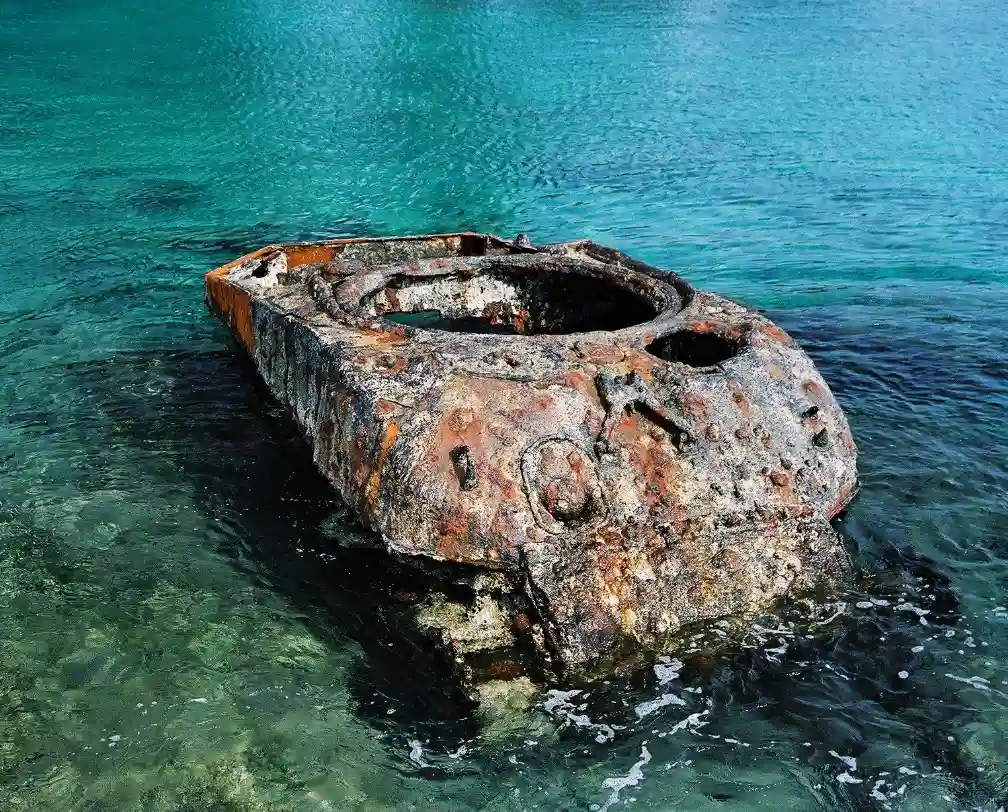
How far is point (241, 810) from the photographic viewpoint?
3467 mm

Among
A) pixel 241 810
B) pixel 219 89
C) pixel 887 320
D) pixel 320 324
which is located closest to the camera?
pixel 241 810

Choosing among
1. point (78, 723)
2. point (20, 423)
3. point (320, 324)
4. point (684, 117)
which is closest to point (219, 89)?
point (684, 117)

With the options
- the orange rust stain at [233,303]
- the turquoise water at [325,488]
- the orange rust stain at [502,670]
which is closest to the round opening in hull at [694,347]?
the turquoise water at [325,488]

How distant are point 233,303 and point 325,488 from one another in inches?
74.0

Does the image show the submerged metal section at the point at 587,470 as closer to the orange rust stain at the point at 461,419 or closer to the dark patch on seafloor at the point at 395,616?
the orange rust stain at the point at 461,419

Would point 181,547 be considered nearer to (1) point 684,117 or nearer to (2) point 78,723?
(2) point 78,723

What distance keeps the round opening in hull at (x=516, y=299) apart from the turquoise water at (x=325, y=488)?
125 centimetres

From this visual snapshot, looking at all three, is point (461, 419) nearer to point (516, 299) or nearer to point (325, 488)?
point (325, 488)

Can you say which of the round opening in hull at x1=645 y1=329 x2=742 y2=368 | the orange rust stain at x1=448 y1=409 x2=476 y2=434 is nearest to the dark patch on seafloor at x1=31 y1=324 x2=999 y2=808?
the orange rust stain at x1=448 y1=409 x2=476 y2=434

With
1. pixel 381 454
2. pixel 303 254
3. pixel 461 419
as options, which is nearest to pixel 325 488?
pixel 381 454

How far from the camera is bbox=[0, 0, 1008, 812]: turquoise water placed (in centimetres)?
370

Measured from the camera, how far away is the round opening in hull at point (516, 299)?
244 inches

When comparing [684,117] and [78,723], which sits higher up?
[684,117]

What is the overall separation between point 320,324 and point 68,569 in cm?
178
